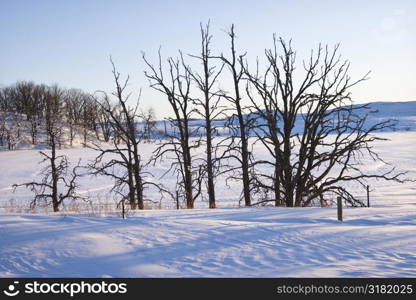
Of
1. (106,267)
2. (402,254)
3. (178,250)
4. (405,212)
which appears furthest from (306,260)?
(405,212)

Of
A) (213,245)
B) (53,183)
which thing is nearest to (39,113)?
(53,183)

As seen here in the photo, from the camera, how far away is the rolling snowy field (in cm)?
618

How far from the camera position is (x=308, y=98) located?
1485 cm

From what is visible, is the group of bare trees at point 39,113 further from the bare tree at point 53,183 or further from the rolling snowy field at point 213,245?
the rolling snowy field at point 213,245
